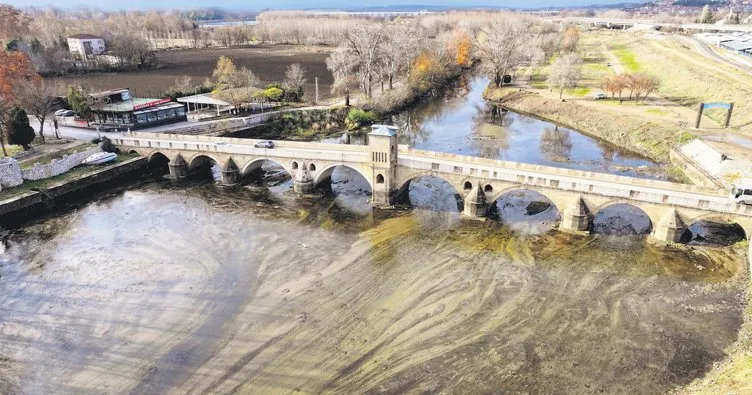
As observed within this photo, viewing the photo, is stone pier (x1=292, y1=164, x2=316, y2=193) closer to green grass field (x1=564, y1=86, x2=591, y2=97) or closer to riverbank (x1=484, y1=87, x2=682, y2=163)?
riverbank (x1=484, y1=87, x2=682, y2=163)

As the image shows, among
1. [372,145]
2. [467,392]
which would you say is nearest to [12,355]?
[467,392]

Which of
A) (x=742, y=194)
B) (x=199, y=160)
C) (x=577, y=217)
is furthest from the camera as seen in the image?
(x=199, y=160)

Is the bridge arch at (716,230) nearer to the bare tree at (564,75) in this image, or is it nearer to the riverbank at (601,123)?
Result: the riverbank at (601,123)

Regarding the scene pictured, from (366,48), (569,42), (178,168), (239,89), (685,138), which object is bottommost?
(178,168)

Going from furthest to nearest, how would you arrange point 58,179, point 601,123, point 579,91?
point 579,91 < point 601,123 < point 58,179

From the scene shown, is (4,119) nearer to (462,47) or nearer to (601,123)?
(601,123)

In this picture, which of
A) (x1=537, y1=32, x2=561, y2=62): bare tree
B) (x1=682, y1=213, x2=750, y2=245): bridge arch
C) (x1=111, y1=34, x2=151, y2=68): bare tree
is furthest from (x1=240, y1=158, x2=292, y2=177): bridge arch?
(x1=537, y1=32, x2=561, y2=62): bare tree

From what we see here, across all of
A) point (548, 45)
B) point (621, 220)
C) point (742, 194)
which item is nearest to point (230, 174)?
point (621, 220)
